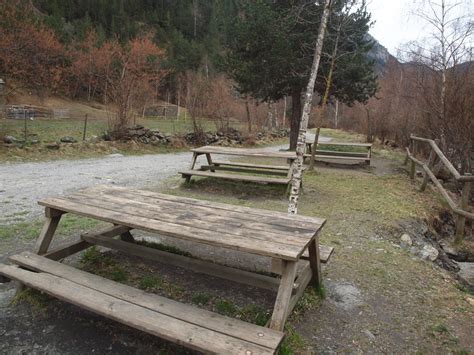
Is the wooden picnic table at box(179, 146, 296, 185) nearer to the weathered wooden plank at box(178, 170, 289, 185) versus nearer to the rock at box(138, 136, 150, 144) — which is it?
the weathered wooden plank at box(178, 170, 289, 185)

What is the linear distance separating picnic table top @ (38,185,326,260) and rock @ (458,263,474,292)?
2342 millimetres

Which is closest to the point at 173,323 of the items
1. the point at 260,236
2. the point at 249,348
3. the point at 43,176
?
the point at 249,348

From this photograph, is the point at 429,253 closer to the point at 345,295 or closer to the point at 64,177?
the point at 345,295

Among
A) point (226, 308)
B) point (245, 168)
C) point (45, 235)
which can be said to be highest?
point (245, 168)

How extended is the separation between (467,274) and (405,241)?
0.82 m

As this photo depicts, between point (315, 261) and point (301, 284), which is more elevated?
point (315, 261)

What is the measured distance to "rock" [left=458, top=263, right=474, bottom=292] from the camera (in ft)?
12.4

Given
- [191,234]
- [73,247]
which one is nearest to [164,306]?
[191,234]

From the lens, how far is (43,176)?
7.29 metres

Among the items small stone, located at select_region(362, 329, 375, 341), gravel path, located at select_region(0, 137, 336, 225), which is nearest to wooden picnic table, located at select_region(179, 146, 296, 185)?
gravel path, located at select_region(0, 137, 336, 225)

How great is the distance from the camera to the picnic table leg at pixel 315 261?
2750 mm

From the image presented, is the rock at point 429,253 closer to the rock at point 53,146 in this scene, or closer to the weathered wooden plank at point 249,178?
the weathered wooden plank at point 249,178

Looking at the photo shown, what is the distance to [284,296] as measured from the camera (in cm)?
210

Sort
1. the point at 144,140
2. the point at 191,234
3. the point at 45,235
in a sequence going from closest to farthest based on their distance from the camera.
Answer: the point at 191,234
the point at 45,235
the point at 144,140
